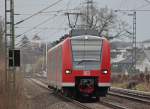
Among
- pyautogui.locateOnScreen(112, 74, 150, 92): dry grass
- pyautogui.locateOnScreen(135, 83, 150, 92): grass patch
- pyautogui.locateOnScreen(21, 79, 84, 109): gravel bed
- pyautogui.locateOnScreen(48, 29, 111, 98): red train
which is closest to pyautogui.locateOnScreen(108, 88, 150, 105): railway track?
pyautogui.locateOnScreen(48, 29, 111, 98): red train

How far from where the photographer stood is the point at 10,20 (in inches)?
1045

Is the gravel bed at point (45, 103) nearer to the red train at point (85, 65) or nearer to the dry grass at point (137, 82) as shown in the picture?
the red train at point (85, 65)

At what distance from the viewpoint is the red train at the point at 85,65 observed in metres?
26.0

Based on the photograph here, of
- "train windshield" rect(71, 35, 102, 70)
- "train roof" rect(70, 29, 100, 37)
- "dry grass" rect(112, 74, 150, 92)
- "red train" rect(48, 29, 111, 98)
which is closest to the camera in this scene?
"red train" rect(48, 29, 111, 98)

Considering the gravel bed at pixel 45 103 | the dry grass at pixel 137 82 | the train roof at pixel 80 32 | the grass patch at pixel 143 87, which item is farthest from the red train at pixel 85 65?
the dry grass at pixel 137 82

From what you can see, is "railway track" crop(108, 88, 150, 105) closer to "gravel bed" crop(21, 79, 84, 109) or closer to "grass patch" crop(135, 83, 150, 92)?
"grass patch" crop(135, 83, 150, 92)

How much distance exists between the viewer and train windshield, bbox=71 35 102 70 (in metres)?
26.2

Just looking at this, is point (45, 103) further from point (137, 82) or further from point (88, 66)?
point (137, 82)

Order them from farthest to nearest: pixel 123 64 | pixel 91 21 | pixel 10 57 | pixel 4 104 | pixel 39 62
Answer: pixel 39 62 < pixel 123 64 < pixel 91 21 < pixel 10 57 < pixel 4 104

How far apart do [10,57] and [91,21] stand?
5338cm

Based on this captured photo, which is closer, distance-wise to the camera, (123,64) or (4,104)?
(4,104)

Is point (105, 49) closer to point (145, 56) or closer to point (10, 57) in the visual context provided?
point (10, 57)

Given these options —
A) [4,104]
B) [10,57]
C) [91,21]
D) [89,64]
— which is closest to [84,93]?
[89,64]

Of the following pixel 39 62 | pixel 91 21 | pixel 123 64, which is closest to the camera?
pixel 91 21
